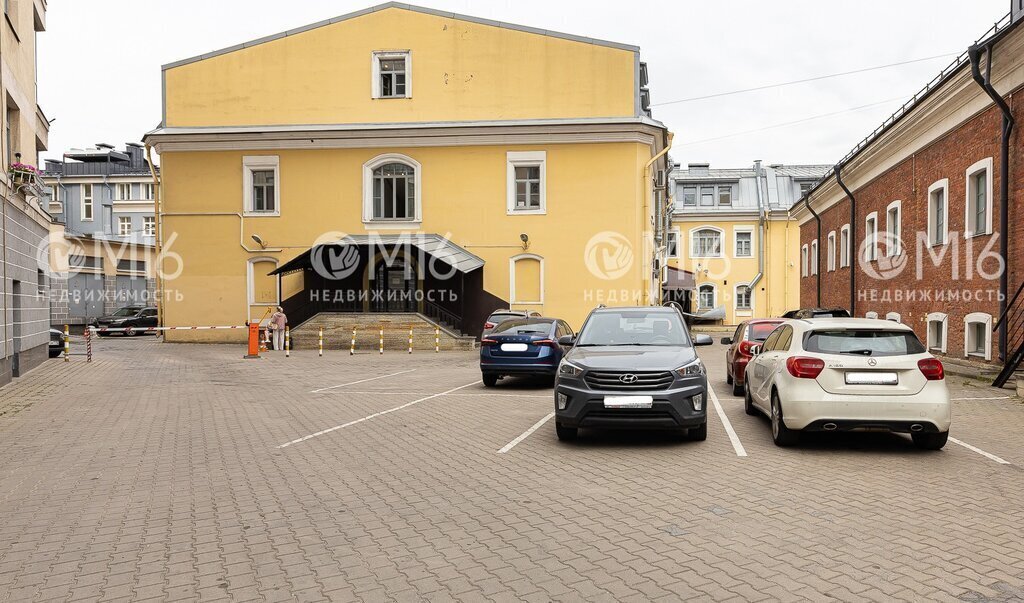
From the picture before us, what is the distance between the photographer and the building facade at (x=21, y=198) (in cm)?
1495

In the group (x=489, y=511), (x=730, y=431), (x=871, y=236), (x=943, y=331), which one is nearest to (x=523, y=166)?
(x=871, y=236)

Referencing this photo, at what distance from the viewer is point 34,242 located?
18.2 meters

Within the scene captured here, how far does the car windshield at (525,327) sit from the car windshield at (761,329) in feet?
12.8

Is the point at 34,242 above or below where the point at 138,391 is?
above

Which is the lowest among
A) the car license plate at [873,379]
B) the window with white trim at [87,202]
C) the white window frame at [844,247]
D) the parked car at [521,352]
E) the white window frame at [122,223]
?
the parked car at [521,352]

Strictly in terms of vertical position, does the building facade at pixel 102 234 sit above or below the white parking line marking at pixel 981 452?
above

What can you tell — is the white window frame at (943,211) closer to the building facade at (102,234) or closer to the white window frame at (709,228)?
the building facade at (102,234)

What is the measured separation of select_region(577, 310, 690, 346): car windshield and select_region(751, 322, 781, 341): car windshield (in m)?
4.56

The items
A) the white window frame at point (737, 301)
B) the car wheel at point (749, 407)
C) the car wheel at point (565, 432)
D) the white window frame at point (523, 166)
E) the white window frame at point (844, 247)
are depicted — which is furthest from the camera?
the white window frame at point (737, 301)

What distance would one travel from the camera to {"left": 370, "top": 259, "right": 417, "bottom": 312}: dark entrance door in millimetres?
28766

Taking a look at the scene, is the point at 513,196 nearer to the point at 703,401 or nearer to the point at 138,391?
the point at 138,391

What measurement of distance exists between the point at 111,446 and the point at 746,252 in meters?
46.8

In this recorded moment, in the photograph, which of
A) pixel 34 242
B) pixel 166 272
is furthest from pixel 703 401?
pixel 166 272

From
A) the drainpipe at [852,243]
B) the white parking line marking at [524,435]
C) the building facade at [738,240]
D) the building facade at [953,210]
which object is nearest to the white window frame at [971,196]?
the building facade at [953,210]
